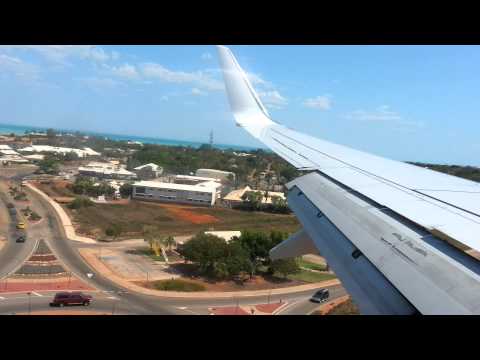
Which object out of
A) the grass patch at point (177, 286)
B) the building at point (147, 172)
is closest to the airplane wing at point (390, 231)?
the grass patch at point (177, 286)

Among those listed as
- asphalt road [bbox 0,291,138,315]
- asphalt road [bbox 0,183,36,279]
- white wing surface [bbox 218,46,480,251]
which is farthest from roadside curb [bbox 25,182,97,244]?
white wing surface [bbox 218,46,480,251]

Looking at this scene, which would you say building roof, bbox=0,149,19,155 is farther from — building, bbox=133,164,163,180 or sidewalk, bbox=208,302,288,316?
sidewalk, bbox=208,302,288,316

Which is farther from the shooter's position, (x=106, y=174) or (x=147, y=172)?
(x=147, y=172)

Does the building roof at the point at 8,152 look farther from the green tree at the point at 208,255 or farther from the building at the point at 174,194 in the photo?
the green tree at the point at 208,255

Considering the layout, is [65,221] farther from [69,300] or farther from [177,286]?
[69,300]

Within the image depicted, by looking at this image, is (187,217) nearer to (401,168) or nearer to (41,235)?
(41,235)

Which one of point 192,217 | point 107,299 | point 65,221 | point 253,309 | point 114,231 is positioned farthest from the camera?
point 192,217

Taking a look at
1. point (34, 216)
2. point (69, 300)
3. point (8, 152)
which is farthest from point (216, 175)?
point (69, 300)

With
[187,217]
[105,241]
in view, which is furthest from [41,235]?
[187,217]
